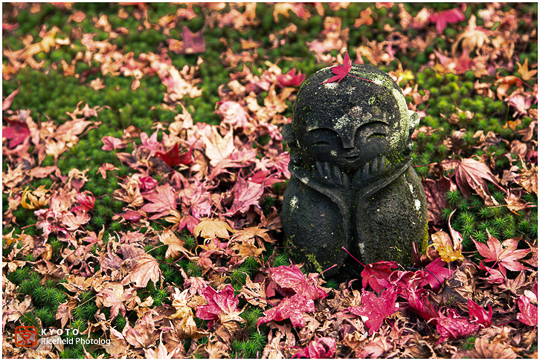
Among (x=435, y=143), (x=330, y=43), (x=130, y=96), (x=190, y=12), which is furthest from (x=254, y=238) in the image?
(x=190, y=12)

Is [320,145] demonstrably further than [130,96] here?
No

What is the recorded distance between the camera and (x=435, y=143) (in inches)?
164

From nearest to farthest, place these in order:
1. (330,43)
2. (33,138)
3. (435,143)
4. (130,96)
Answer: (435,143) < (33,138) < (130,96) < (330,43)

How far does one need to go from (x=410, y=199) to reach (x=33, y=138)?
3.96 meters

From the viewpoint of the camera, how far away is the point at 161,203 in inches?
147

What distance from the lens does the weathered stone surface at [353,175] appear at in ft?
9.11

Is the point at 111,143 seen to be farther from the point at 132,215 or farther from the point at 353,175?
the point at 353,175

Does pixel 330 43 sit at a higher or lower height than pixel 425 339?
higher

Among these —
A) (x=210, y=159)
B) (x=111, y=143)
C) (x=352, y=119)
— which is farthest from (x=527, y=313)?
(x=111, y=143)

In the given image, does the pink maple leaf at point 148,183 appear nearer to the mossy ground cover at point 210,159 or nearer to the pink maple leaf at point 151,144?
the mossy ground cover at point 210,159

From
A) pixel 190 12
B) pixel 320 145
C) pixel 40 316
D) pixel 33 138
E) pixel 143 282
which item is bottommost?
pixel 40 316

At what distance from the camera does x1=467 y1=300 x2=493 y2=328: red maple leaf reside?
2.78 m

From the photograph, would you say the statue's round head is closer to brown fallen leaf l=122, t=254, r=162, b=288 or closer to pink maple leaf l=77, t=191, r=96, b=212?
brown fallen leaf l=122, t=254, r=162, b=288

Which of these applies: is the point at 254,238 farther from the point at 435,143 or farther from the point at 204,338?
the point at 435,143
